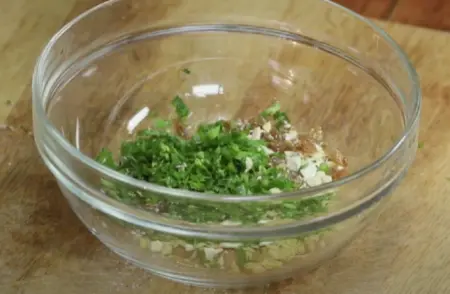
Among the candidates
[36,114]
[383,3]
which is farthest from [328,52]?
[36,114]

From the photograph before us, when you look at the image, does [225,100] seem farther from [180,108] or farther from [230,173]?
[230,173]

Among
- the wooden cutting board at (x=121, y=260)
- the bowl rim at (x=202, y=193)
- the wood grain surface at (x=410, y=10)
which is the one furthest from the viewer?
the wood grain surface at (x=410, y=10)

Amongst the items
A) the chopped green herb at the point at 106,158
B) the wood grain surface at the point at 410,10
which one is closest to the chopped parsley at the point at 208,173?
the chopped green herb at the point at 106,158

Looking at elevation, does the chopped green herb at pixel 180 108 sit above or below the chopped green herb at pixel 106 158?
above

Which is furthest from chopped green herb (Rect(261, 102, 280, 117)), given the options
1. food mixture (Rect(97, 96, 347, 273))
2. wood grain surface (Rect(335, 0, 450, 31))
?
wood grain surface (Rect(335, 0, 450, 31))

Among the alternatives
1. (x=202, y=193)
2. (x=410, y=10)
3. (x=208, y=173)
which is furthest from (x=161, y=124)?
(x=410, y=10)

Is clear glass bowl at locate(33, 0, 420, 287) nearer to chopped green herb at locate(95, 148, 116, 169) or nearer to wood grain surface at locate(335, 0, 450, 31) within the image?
chopped green herb at locate(95, 148, 116, 169)

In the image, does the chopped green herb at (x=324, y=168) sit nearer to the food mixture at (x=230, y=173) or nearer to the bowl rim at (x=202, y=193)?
the food mixture at (x=230, y=173)
